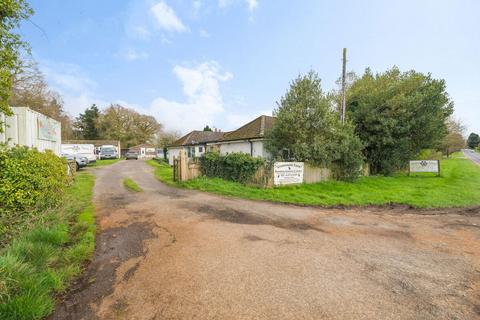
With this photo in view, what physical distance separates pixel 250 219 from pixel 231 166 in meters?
5.45

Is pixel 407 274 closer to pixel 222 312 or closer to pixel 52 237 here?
pixel 222 312

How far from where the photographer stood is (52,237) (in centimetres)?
406

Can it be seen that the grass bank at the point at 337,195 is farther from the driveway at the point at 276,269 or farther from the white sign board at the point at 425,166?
the white sign board at the point at 425,166

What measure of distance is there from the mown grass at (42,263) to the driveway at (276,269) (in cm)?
22

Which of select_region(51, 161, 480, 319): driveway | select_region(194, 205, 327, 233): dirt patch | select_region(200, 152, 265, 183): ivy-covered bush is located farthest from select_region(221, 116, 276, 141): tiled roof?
select_region(51, 161, 480, 319): driveway

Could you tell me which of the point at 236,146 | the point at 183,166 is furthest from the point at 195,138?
the point at 183,166

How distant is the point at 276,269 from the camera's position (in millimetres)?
3348

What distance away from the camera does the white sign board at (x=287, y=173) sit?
10836 mm

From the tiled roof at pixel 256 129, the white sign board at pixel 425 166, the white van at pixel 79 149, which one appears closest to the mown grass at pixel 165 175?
the tiled roof at pixel 256 129

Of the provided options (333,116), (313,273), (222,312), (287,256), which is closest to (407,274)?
(313,273)

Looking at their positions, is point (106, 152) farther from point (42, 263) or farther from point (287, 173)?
point (42, 263)

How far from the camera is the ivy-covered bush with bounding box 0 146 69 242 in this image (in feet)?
14.4

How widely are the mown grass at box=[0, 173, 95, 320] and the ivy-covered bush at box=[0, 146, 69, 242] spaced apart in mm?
356

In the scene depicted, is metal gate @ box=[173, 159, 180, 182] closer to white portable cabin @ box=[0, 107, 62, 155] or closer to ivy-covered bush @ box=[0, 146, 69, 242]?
white portable cabin @ box=[0, 107, 62, 155]
